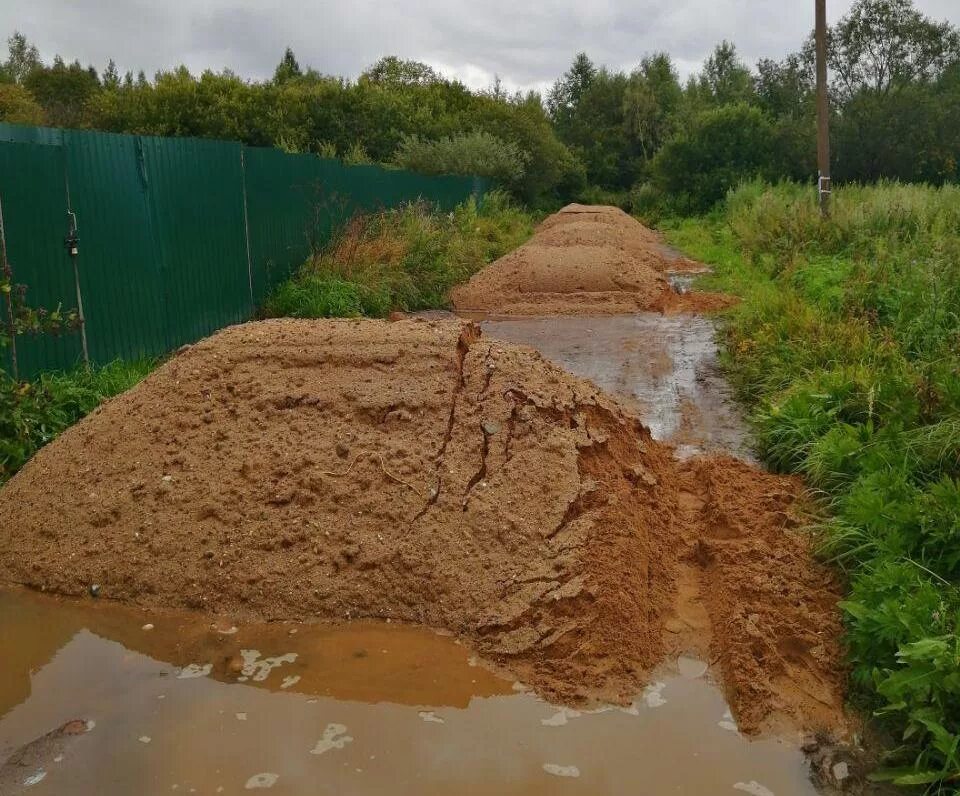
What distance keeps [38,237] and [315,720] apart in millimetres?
5108

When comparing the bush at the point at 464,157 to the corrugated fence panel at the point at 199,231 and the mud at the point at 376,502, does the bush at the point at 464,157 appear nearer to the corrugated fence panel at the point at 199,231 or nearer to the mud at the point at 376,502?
the corrugated fence panel at the point at 199,231

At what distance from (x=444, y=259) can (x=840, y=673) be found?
12.7 meters

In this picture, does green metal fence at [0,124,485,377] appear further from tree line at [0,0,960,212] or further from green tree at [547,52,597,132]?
green tree at [547,52,597,132]

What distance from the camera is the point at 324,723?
370 cm

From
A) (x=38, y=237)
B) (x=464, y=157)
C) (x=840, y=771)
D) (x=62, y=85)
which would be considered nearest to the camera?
(x=840, y=771)

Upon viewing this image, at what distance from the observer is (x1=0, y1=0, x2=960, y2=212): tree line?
97.2 ft

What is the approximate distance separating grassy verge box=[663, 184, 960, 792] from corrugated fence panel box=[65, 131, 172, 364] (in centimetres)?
553

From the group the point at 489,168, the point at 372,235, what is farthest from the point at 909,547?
the point at 489,168

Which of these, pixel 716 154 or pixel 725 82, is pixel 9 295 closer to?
pixel 716 154

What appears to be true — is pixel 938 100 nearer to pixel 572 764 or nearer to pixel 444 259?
pixel 444 259

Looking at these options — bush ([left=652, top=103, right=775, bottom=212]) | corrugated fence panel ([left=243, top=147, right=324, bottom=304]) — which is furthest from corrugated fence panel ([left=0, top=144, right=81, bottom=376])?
bush ([left=652, top=103, right=775, bottom=212])

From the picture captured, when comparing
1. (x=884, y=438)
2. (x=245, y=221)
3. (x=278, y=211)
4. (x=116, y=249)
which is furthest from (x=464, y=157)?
(x=884, y=438)

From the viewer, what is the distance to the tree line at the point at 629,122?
29625 millimetres

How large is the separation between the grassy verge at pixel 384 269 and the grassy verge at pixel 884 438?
15.6ft
